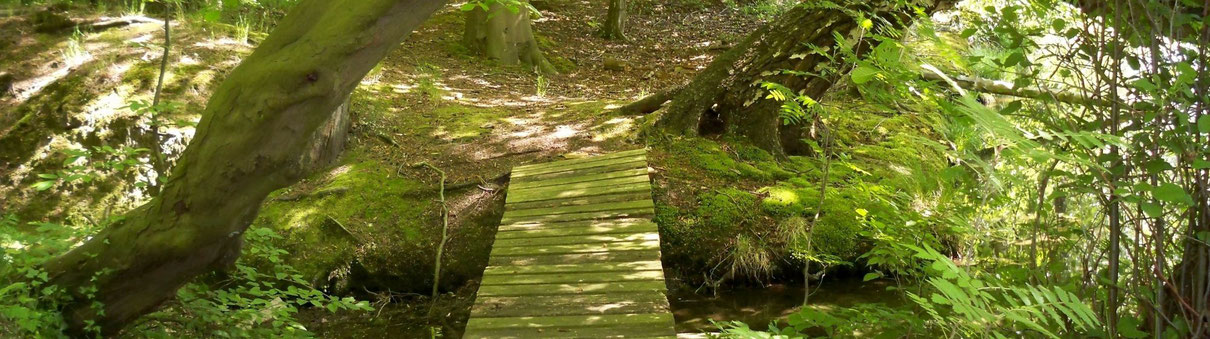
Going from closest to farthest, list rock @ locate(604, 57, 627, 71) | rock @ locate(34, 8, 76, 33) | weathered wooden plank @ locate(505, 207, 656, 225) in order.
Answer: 1. weathered wooden plank @ locate(505, 207, 656, 225)
2. rock @ locate(34, 8, 76, 33)
3. rock @ locate(604, 57, 627, 71)

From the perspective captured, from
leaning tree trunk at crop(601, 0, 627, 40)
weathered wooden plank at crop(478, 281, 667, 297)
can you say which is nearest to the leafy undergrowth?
weathered wooden plank at crop(478, 281, 667, 297)

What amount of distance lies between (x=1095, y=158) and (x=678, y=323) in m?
3.67

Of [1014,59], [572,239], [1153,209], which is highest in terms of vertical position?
[1014,59]

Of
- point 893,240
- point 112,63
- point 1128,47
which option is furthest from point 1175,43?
point 112,63

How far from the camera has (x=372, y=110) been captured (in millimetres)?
8266

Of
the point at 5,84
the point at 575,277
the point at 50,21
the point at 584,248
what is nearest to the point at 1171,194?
the point at 575,277

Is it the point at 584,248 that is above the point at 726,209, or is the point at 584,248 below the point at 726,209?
below

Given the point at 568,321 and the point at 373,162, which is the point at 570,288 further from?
the point at 373,162

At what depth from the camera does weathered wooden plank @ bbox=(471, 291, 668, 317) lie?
4137 mm

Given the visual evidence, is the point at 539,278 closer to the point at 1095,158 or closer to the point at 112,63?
the point at 1095,158

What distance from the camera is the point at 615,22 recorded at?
14.6 m

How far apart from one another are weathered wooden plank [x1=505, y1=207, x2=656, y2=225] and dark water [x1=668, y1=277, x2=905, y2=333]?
0.79 meters

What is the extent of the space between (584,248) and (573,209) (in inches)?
30.6

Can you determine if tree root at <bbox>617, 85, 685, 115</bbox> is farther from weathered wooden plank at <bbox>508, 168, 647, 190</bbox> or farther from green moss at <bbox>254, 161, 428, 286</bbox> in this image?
green moss at <bbox>254, 161, 428, 286</bbox>
